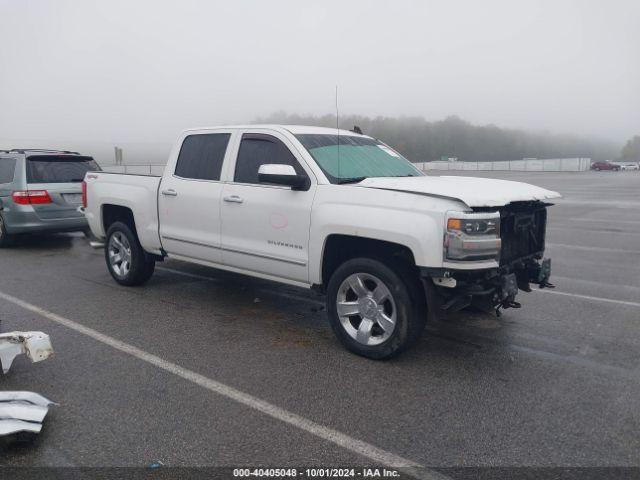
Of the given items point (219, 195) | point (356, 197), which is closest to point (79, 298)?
point (219, 195)

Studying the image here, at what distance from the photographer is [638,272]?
830 cm

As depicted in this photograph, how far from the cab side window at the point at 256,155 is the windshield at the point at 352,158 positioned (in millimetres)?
210

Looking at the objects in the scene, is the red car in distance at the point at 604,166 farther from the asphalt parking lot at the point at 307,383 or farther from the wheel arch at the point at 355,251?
the wheel arch at the point at 355,251

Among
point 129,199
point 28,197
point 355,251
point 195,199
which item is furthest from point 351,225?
point 28,197

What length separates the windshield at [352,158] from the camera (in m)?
5.26

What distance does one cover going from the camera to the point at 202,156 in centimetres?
620

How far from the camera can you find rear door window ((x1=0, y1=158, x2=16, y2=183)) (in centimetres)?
993

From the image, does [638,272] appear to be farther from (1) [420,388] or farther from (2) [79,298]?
(2) [79,298]

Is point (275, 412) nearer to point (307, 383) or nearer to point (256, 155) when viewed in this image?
point (307, 383)

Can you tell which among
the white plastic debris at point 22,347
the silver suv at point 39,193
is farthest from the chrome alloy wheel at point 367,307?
the silver suv at point 39,193

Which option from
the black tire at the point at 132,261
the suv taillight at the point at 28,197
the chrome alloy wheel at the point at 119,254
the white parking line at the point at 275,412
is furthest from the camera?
the suv taillight at the point at 28,197

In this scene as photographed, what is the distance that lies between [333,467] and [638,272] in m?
6.92

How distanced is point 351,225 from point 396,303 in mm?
730

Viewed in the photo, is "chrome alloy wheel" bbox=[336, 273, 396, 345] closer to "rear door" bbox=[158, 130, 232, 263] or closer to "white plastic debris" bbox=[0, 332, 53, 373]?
"rear door" bbox=[158, 130, 232, 263]
